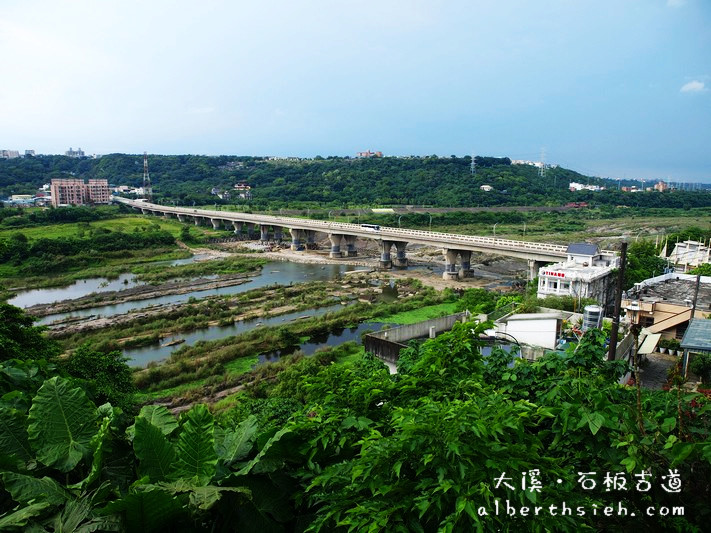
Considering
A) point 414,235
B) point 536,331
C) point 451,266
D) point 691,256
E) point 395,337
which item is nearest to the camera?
point 536,331

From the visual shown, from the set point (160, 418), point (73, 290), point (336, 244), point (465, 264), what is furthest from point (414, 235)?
point (160, 418)

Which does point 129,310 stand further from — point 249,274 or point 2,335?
point 2,335

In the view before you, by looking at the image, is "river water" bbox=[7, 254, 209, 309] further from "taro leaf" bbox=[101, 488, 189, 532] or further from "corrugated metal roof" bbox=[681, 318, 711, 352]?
"corrugated metal roof" bbox=[681, 318, 711, 352]

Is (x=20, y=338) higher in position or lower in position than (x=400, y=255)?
higher

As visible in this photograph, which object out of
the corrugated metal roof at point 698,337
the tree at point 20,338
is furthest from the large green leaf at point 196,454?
the corrugated metal roof at point 698,337

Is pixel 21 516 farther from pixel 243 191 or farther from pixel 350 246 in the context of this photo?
pixel 243 191

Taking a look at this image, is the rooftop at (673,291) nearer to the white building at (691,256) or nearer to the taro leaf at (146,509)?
the white building at (691,256)
